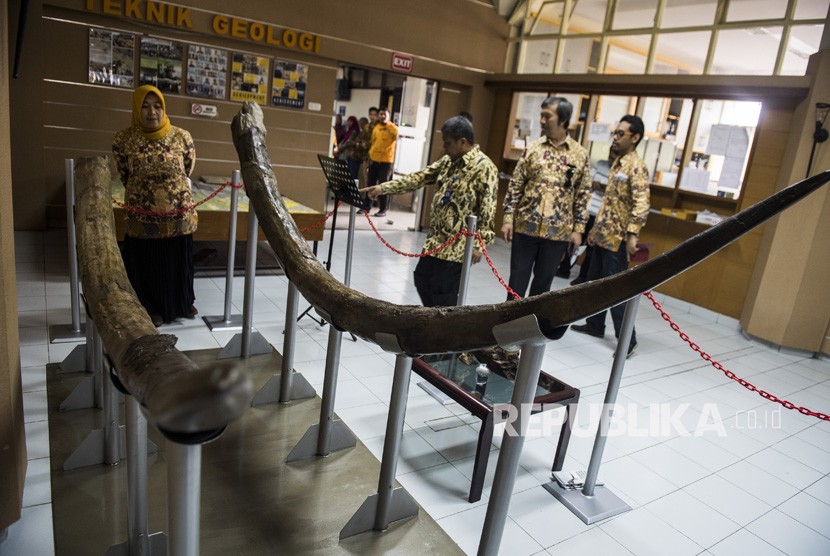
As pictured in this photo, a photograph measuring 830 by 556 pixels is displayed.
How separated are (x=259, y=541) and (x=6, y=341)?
1021 millimetres

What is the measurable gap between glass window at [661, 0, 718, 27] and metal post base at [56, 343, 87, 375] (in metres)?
6.63

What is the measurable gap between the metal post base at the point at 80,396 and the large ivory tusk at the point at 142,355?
91 centimetres

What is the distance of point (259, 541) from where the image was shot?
1766 mm

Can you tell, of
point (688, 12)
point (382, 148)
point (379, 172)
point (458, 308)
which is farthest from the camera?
point (379, 172)

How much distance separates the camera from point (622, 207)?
453cm

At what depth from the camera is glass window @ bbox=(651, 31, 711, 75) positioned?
689 centimetres

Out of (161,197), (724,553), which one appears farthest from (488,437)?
(161,197)

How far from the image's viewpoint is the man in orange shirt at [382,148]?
879 cm

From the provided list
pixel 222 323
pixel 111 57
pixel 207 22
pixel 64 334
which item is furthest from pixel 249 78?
pixel 64 334

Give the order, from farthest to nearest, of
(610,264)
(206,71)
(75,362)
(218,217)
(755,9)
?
1. (206,71)
2. (755,9)
3. (218,217)
4. (610,264)
5. (75,362)

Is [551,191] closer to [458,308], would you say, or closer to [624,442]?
[624,442]

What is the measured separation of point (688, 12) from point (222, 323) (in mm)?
6401

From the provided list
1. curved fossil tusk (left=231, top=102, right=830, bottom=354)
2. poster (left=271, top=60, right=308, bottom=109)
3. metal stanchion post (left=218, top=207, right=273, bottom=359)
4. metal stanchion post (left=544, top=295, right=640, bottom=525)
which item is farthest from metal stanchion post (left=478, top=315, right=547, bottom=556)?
poster (left=271, top=60, right=308, bottom=109)

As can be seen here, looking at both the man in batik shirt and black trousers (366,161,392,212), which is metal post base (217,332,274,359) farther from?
black trousers (366,161,392,212)
